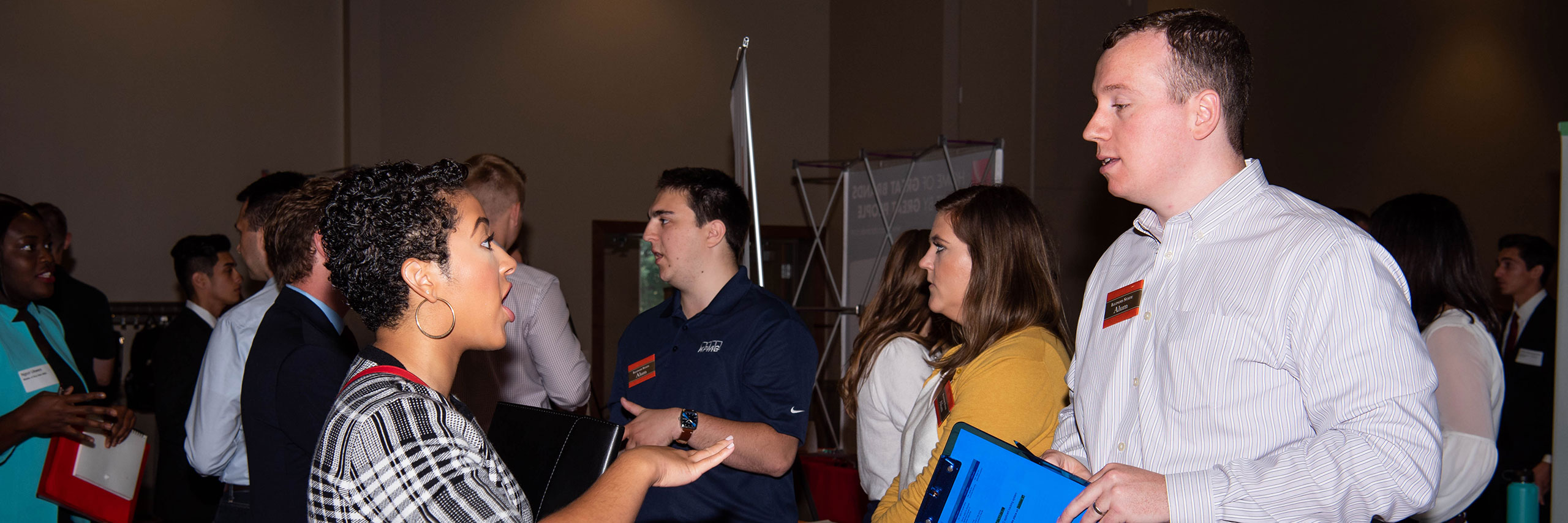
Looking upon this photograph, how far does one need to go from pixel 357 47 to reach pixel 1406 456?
7.29 metres

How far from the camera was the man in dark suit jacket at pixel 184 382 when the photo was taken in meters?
3.34

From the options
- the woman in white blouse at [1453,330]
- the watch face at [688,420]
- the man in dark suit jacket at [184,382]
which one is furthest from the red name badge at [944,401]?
the man in dark suit jacket at [184,382]

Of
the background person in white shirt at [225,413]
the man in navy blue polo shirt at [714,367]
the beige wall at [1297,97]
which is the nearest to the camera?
the man in navy blue polo shirt at [714,367]

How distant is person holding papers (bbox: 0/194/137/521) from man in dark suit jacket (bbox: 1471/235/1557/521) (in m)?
4.34

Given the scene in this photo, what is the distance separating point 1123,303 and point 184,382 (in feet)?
10.9

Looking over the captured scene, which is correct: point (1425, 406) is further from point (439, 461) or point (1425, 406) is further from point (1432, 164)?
point (1432, 164)

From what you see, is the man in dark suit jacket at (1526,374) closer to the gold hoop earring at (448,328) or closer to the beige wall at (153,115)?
the gold hoop earring at (448,328)

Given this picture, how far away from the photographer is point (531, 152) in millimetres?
7406

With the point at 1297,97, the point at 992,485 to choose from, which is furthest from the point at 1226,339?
the point at 1297,97

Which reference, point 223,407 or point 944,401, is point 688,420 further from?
point 223,407

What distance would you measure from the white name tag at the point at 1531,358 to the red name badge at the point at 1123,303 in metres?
3.74

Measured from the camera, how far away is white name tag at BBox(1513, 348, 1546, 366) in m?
4.02

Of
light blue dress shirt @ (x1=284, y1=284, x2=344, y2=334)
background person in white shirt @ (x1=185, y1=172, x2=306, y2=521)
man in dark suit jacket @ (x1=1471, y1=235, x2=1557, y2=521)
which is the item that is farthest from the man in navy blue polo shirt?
man in dark suit jacket @ (x1=1471, y1=235, x2=1557, y2=521)

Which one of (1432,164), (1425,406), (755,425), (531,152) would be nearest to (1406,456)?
(1425,406)
